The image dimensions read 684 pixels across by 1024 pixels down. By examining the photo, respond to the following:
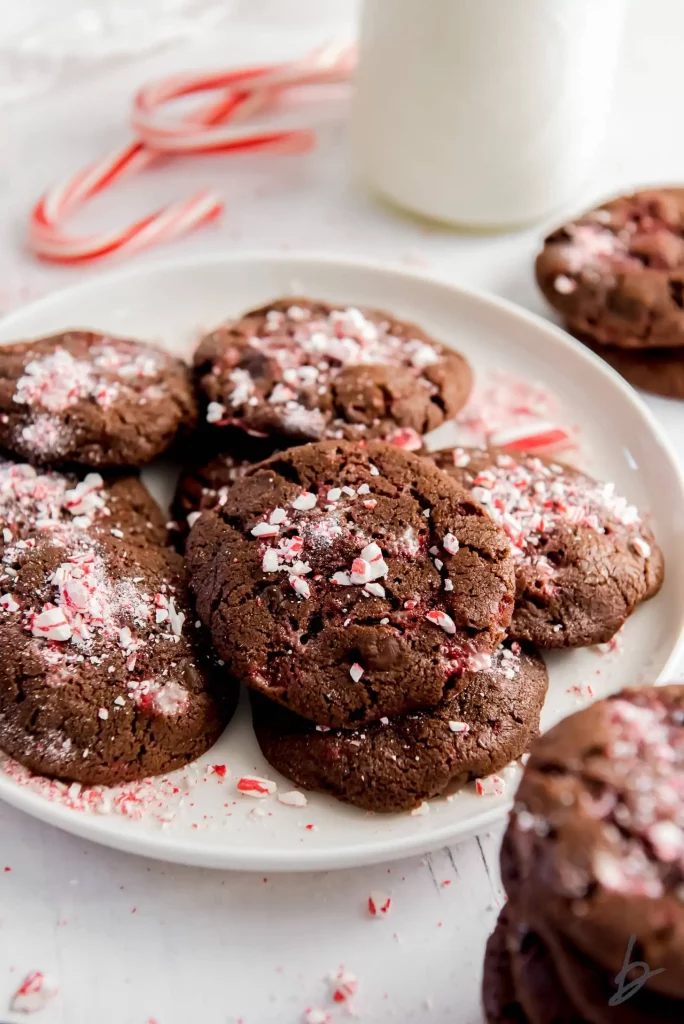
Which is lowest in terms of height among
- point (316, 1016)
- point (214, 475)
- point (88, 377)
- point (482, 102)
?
point (316, 1016)

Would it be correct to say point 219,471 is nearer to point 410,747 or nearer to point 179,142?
point 410,747

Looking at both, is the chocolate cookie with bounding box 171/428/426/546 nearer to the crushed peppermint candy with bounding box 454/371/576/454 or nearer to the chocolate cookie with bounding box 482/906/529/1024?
the crushed peppermint candy with bounding box 454/371/576/454

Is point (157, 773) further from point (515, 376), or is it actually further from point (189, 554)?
point (515, 376)

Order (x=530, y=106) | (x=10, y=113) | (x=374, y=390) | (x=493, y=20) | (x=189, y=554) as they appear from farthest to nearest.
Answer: (x=10, y=113)
(x=530, y=106)
(x=493, y=20)
(x=374, y=390)
(x=189, y=554)

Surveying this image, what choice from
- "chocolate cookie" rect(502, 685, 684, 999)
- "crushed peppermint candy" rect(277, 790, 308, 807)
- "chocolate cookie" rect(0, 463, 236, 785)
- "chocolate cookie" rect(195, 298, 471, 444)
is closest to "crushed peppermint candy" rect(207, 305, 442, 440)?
A: "chocolate cookie" rect(195, 298, 471, 444)

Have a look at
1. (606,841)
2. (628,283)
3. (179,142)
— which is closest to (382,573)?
(606,841)

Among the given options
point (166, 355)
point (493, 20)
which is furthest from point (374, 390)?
point (493, 20)
